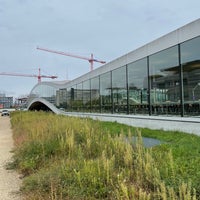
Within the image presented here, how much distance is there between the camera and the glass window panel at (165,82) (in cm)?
1245

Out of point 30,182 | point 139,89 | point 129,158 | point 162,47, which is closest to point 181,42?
point 162,47

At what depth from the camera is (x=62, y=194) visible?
14.7 feet

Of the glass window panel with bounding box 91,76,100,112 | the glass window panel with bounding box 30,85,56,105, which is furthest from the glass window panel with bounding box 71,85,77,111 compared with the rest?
the glass window panel with bounding box 30,85,56,105

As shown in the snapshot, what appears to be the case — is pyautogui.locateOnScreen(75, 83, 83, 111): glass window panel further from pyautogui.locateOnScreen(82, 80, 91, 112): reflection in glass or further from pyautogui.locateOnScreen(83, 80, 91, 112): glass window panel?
pyautogui.locateOnScreen(83, 80, 91, 112): glass window panel

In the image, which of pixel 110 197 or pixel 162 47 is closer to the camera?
pixel 110 197

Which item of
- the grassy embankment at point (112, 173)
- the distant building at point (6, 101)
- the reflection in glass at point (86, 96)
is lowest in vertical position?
the grassy embankment at point (112, 173)

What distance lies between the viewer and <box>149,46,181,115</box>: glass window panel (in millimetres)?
12453

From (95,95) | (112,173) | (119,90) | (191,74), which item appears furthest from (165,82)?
(95,95)

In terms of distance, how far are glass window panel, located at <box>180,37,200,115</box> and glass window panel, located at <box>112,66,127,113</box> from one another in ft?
20.0

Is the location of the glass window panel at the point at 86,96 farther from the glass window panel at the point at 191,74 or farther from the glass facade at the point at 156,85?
the glass window panel at the point at 191,74

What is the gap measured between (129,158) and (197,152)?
2155 millimetres

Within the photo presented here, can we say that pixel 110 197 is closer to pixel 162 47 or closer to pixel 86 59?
pixel 162 47

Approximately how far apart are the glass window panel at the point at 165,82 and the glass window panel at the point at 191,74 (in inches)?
17.7

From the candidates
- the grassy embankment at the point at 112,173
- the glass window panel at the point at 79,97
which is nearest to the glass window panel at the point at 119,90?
the glass window panel at the point at 79,97
